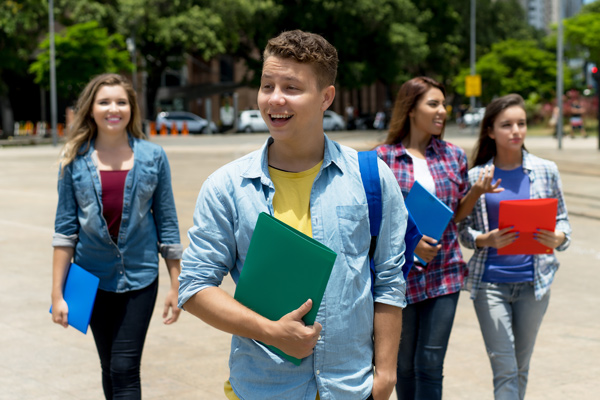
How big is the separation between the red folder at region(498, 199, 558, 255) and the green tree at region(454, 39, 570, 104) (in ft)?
143

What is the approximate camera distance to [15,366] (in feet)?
17.9

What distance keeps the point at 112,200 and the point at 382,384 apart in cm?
183

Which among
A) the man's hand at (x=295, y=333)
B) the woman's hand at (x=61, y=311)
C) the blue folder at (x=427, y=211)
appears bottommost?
the woman's hand at (x=61, y=311)

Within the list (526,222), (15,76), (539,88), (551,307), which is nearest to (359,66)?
(539,88)

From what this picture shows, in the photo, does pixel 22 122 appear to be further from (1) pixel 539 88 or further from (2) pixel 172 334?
(2) pixel 172 334

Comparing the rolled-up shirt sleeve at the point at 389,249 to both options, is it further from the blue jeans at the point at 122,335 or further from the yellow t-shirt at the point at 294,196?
the blue jeans at the point at 122,335

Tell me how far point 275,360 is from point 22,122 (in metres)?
53.5

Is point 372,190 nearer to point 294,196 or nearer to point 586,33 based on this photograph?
point 294,196

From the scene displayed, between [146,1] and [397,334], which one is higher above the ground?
[146,1]

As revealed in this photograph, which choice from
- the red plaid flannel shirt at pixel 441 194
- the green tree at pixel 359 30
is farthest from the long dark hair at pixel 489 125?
the green tree at pixel 359 30

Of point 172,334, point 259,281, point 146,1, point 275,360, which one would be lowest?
point 172,334

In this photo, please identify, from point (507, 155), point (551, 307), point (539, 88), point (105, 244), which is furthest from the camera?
point (539, 88)

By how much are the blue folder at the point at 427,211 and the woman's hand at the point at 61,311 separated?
157 centimetres

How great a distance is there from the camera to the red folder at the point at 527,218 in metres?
3.88
